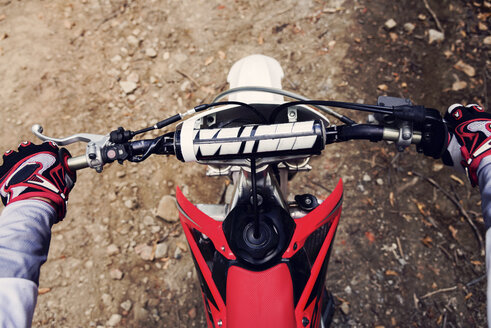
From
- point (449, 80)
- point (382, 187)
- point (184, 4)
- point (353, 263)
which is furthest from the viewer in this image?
point (184, 4)

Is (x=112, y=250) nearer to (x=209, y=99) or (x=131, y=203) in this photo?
(x=131, y=203)

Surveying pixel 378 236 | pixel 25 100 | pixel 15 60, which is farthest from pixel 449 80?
pixel 15 60

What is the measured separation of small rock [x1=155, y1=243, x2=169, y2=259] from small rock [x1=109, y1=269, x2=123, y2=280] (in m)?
0.34

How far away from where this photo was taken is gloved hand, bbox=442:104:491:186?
4.65 feet

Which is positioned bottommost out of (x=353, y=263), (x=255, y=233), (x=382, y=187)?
(x=353, y=263)

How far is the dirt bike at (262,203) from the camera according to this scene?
1.25 meters

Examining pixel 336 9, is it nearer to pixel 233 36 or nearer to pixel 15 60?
pixel 233 36

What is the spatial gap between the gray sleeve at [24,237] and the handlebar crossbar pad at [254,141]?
0.69 m

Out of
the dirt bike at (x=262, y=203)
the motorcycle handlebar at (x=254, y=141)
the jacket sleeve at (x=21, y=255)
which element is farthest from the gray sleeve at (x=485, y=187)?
the jacket sleeve at (x=21, y=255)

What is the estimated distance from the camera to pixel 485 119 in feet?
4.81

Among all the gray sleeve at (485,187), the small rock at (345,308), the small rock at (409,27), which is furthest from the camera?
the small rock at (409,27)

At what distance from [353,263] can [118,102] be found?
2.96 meters

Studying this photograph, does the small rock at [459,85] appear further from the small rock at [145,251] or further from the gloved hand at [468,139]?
the small rock at [145,251]

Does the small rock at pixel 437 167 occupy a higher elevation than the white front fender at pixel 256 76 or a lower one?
lower
